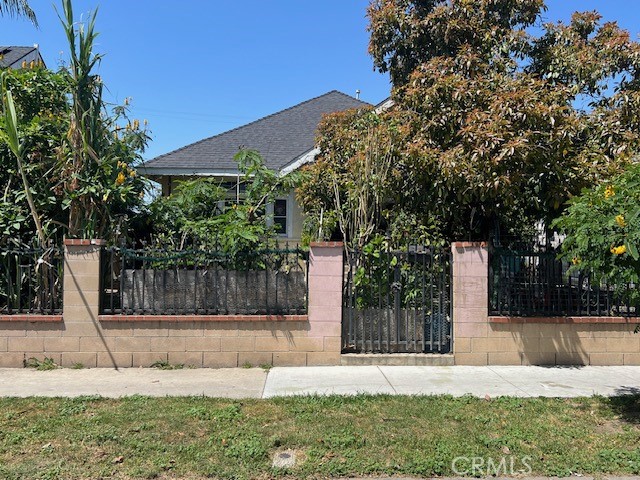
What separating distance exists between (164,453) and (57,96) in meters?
7.08

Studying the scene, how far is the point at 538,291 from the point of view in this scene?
7.30 metres

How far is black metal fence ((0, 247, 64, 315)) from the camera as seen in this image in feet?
22.9

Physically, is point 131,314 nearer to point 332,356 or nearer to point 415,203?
point 332,356

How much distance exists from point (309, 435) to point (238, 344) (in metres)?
2.84

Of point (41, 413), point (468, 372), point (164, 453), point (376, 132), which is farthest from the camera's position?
point (376, 132)

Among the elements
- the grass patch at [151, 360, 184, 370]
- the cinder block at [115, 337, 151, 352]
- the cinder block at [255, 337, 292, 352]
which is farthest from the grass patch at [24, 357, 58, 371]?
the cinder block at [255, 337, 292, 352]

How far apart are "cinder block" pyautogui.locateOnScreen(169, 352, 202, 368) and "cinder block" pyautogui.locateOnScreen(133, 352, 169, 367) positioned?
9 centimetres

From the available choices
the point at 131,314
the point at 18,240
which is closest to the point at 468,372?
the point at 131,314

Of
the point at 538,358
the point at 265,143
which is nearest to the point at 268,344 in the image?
the point at 538,358

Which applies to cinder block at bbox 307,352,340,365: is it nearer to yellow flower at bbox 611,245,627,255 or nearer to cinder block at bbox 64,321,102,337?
cinder block at bbox 64,321,102,337

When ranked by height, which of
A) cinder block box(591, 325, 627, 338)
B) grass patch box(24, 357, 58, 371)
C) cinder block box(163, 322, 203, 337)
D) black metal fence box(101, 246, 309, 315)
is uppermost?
black metal fence box(101, 246, 309, 315)

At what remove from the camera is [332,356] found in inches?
278

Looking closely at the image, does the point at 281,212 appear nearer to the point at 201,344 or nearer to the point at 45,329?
the point at 201,344

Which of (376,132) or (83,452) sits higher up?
(376,132)
